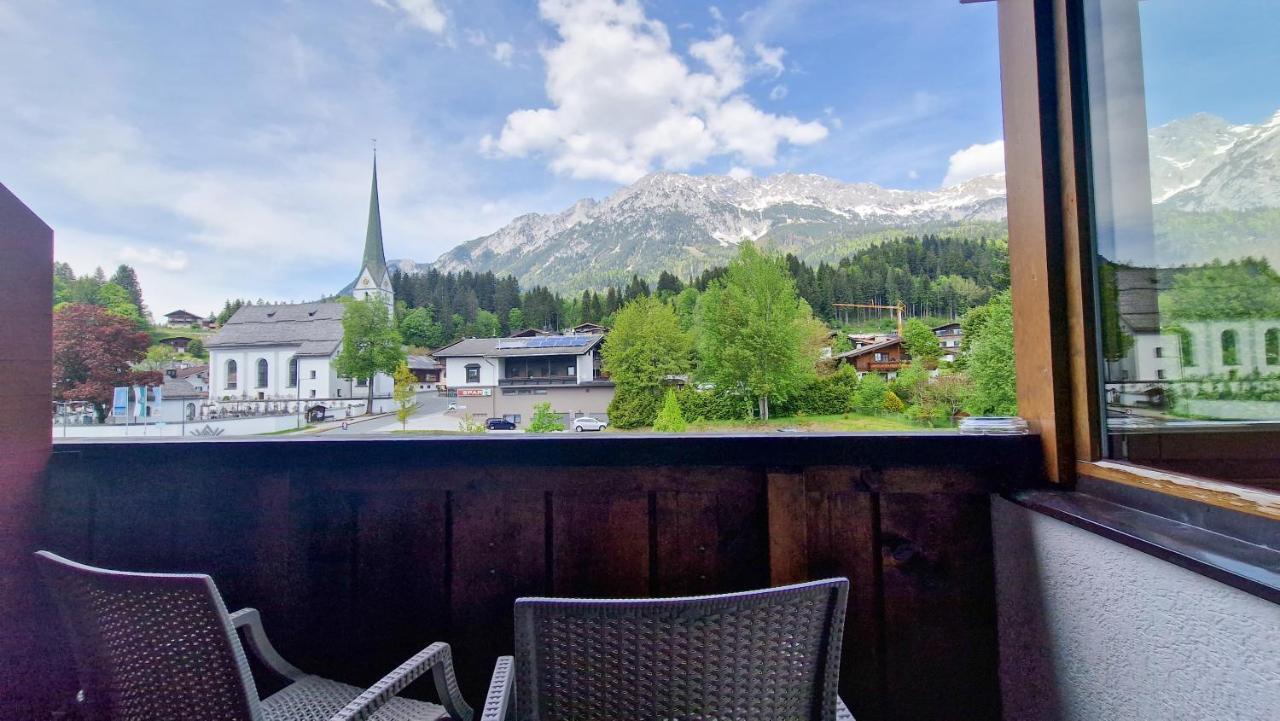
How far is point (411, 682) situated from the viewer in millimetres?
946

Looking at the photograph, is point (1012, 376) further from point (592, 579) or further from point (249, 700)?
point (249, 700)

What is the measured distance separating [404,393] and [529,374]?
2.54ft

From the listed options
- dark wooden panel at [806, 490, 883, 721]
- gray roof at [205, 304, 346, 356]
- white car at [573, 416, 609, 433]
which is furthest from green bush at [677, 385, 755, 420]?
gray roof at [205, 304, 346, 356]

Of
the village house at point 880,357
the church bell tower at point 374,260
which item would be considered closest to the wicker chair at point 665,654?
the village house at point 880,357

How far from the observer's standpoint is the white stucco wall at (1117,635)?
64 cm

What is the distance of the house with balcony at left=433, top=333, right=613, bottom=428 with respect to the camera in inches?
112

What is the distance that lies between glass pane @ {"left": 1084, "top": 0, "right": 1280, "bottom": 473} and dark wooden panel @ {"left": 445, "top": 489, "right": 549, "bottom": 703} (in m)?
1.29

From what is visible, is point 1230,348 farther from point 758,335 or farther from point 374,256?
point 374,256

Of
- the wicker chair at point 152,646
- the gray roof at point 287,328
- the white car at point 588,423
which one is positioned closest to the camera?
the wicker chair at point 152,646

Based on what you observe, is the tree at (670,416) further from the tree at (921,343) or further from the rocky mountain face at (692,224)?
the tree at (921,343)

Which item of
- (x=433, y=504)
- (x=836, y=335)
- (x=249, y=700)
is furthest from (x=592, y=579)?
(x=836, y=335)

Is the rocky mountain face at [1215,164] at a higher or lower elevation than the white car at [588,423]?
higher

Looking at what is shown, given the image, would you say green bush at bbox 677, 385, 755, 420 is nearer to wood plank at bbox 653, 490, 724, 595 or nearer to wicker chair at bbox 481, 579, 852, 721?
wood plank at bbox 653, 490, 724, 595

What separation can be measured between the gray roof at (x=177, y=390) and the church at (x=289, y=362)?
0.22 feet
